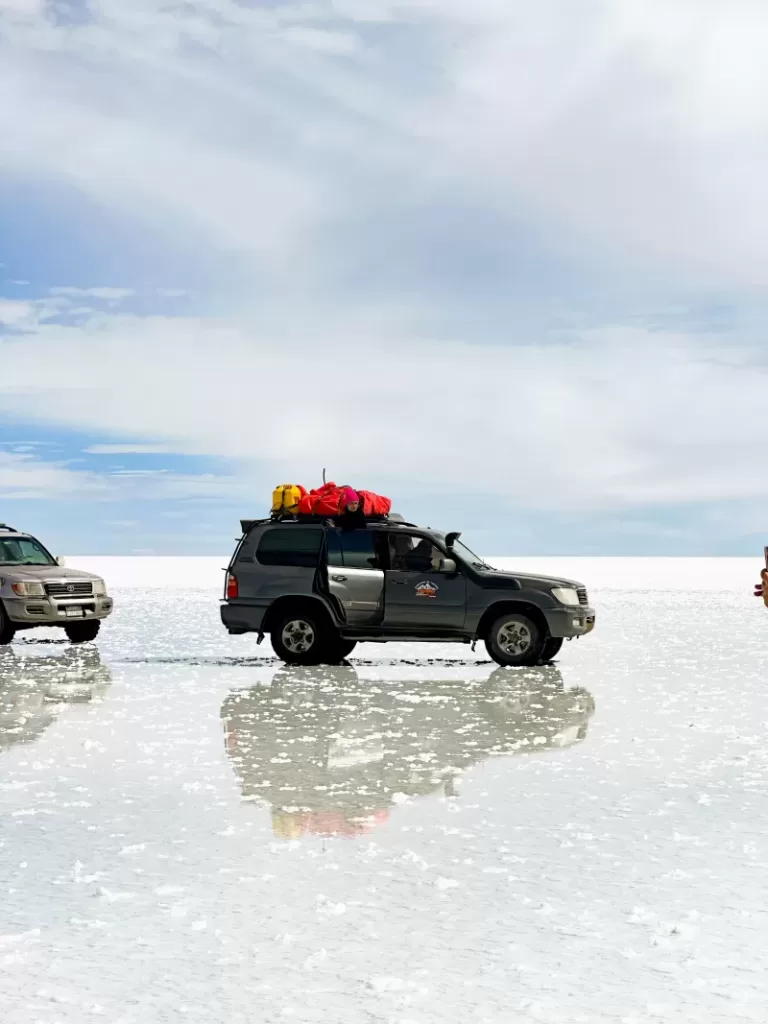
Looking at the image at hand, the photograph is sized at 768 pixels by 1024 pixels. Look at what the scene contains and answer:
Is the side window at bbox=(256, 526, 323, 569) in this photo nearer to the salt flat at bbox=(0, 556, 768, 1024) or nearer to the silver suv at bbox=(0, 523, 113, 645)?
the salt flat at bbox=(0, 556, 768, 1024)

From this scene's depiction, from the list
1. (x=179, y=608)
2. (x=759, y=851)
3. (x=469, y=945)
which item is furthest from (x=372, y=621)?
(x=179, y=608)

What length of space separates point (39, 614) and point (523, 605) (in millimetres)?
8333

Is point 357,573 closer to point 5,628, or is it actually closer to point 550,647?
point 550,647

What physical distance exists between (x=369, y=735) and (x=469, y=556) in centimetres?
756

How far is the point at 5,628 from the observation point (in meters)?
21.8

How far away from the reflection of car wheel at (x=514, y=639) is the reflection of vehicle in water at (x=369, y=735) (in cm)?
59

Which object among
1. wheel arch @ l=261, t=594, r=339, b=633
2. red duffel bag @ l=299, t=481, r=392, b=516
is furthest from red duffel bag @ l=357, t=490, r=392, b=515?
wheel arch @ l=261, t=594, r=339, b=633

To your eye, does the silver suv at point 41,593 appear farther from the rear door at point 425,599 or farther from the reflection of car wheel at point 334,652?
the rear door at point 425,599

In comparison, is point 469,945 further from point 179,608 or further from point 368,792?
point 179,608

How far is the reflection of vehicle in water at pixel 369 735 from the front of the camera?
8.56 meters

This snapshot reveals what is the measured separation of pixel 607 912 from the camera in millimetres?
5801

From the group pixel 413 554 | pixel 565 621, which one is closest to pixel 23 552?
pixel 413 554

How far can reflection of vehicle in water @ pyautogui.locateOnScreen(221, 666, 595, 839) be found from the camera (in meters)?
8.56

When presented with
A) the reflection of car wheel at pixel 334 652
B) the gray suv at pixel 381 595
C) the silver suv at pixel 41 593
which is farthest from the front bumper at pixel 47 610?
the reflection of car wheel at pixel 334 652
